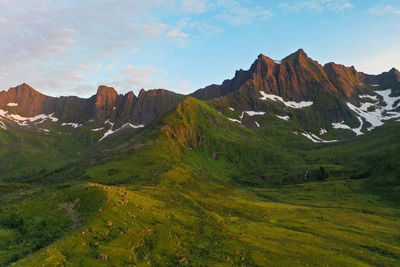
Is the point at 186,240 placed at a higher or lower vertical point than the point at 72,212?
lower

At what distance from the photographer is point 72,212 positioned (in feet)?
A: 158

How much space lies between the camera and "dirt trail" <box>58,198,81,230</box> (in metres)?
43.1

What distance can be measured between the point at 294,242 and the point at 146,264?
36.6 m

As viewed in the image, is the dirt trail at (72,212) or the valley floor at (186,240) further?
the dirt trail at (72,212)

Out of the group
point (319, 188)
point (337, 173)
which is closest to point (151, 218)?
point (319, 188)

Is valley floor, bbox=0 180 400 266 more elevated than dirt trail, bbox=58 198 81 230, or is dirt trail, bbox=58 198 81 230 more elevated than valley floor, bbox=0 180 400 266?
dirt trail, bbox=58 198 81 230

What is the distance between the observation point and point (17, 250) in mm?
37500

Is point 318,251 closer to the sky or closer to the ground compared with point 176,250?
closer to the ground

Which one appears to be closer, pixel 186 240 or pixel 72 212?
pixel 186 240

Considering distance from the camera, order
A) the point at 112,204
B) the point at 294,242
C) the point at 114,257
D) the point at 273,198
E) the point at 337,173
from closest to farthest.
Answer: the point at 114,257, the point at 112,204, the point at 294,242, the point at 273,198, the point at 337,173

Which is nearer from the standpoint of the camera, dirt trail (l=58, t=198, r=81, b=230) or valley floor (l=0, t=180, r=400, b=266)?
valley floor (l=0, t=180, r=400, b=266)

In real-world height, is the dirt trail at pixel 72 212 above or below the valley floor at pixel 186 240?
above

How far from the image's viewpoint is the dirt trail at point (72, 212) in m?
43.1

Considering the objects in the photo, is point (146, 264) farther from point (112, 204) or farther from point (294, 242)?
point (294, 242)
